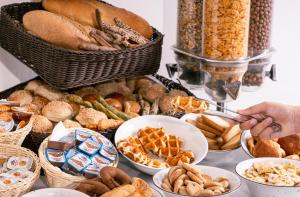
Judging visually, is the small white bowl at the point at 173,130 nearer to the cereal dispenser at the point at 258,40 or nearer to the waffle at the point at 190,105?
the waffle at the point at 190,105

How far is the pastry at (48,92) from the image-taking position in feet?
5.83

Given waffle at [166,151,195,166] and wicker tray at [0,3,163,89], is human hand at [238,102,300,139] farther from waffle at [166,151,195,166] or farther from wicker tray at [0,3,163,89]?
wicker tray at [0,3,163,89]

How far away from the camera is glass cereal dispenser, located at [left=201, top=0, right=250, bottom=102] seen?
1673mm

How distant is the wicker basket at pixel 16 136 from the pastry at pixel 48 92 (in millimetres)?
289

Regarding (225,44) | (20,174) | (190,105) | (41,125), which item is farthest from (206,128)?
(20,174)

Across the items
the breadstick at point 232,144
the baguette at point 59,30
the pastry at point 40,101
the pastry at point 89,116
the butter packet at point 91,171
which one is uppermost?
the baguette at point 59,30

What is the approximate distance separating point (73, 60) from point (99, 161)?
1.12ft

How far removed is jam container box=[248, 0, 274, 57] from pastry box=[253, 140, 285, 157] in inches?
13.8

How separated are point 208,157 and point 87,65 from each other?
1.47 feet

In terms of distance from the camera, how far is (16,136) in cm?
147

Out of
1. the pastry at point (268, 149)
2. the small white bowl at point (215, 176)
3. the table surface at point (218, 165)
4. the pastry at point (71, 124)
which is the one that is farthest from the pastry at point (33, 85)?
the pastry at point (268, 149)

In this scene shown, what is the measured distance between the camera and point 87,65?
65.9 inches

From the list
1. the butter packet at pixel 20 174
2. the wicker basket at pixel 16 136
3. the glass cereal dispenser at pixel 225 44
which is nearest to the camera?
the butter packet at pixel 20 174

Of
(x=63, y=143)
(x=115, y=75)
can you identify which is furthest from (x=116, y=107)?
(x=63, y=143)
